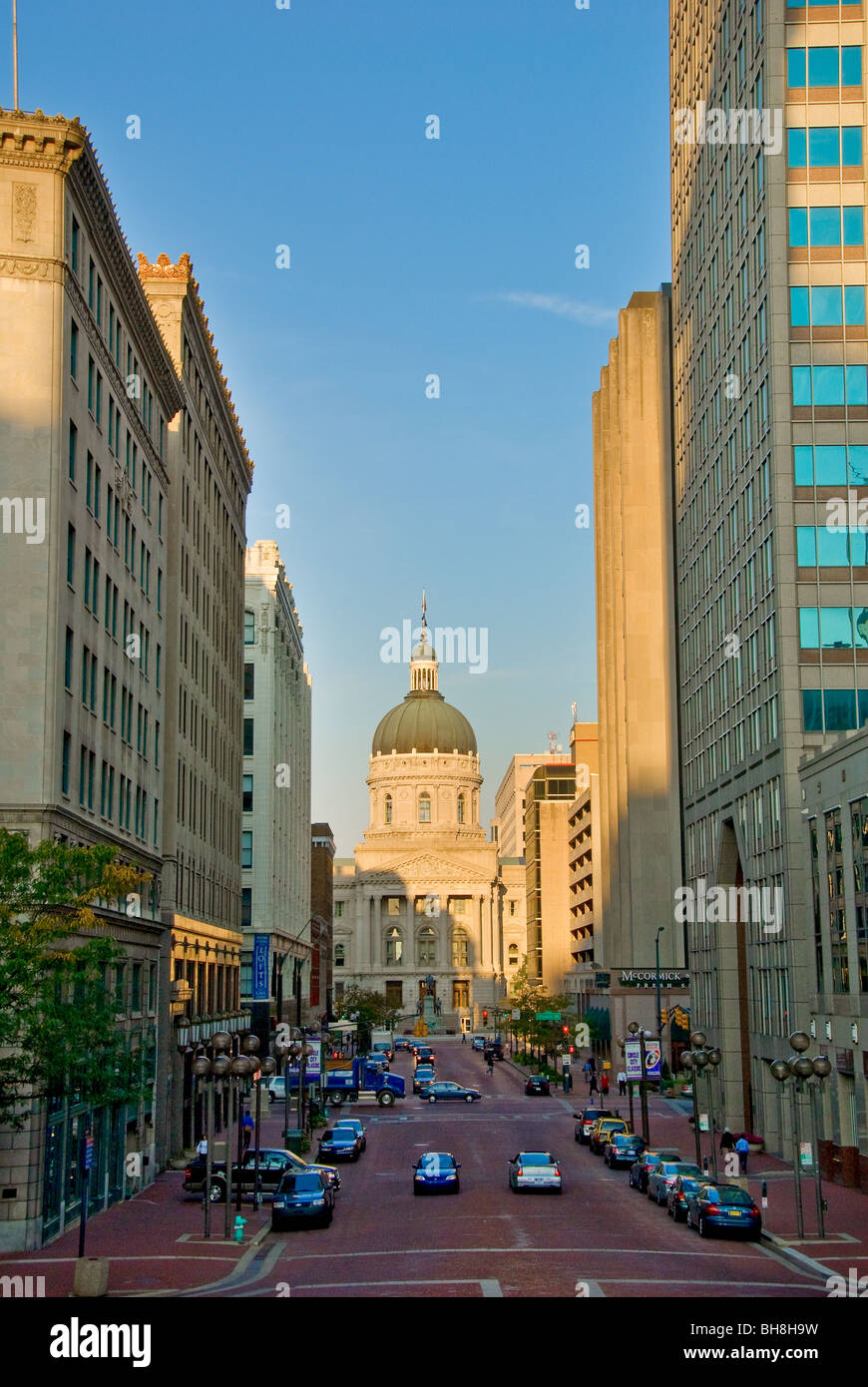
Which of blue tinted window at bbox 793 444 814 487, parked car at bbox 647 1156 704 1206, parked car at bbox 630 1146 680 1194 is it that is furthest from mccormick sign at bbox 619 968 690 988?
parked car at bbox 647 1156 704 1206

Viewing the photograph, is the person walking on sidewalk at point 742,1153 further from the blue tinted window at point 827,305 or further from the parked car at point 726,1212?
the blue tinted window at point 827,305

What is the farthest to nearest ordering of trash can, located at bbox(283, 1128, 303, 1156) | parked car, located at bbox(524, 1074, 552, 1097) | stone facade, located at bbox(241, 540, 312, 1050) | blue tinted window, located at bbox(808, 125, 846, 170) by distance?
stone facade, located at bbox(241, 540, 312, 1050)
parked car, located at bbox(524, 1074, 552, 1097)
trash can, located at bbox(283, 1128, 303, 1156)
blue tinted window, located at bbox(808, 125, 846, 170)

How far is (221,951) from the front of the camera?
74875 millimetres

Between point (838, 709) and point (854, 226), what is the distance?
646 inches

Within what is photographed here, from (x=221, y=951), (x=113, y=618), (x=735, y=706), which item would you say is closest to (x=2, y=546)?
(x=113, y=618)

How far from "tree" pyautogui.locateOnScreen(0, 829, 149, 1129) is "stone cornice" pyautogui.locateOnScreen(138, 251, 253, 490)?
32516 mm

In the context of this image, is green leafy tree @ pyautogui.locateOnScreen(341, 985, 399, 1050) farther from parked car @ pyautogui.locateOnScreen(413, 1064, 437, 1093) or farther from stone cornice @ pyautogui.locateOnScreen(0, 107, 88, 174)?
stone cornice @ pyautogui.locateOnScreen(0, 107, 88, 174)

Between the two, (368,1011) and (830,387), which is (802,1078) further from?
(368,1011)

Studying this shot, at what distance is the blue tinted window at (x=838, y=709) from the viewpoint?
5366 cm

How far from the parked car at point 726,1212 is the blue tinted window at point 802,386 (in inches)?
1105

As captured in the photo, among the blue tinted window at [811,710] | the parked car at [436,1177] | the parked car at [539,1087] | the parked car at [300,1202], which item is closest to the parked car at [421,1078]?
the parked car at [539,1087]

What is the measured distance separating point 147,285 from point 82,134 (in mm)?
25549

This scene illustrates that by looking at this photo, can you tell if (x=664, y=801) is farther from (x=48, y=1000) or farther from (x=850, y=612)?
(x=48, y=1000)

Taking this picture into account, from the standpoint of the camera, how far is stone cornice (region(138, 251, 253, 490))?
63250 mm
